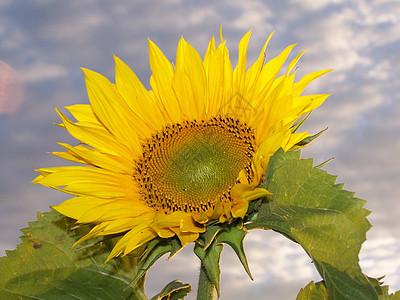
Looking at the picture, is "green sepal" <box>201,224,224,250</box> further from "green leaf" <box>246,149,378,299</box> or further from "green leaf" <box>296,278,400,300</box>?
"green leaf" <box>296,278,400,300</box>

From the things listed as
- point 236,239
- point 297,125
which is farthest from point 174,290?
point 297,125

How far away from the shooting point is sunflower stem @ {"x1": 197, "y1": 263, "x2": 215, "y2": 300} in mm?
2805

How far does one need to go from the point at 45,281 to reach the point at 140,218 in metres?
0.75

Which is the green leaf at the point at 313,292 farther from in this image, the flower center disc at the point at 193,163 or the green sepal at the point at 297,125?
the green sepal at the point at 297,125

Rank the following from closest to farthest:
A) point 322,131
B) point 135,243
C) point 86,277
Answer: point 135,243, point 322,131, point 86,277

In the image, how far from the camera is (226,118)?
312 cm

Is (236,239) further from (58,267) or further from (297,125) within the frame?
(58,267)

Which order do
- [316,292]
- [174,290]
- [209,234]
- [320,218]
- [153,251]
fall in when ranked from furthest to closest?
[316,292], [174,290], [153,251], [209,234], [320,218]

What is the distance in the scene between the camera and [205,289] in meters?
2.81

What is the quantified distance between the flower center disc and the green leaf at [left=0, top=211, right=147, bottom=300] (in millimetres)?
440

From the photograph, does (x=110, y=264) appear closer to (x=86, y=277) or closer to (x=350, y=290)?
(x=86, y=277)

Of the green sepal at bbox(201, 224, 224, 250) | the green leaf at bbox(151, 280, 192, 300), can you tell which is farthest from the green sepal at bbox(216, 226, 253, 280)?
the green leaf at bbox(151, 280, 192, 300)

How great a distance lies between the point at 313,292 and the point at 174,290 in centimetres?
79

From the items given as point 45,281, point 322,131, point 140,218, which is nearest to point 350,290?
point 322,131
